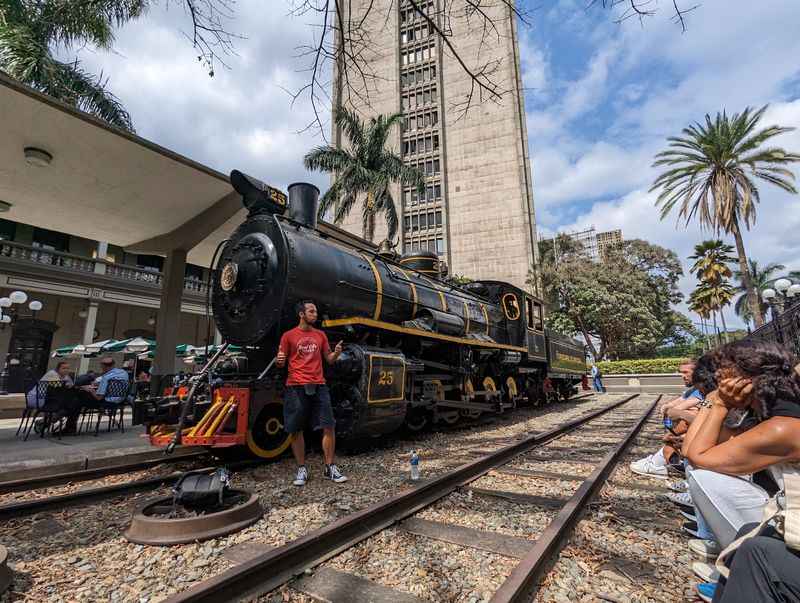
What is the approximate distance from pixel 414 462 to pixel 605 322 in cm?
3112

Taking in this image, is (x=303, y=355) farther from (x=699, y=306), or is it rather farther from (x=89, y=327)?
(x=699, y=306)

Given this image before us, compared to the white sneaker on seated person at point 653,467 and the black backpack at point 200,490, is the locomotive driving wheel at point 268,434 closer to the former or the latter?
the black backpack at point 200,490

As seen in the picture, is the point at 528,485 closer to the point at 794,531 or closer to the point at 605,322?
the point at 794,531

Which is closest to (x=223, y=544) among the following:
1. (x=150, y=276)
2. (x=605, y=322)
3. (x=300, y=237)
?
(x=300, y=237)

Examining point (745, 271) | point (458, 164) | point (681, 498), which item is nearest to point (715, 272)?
point (745, 271)

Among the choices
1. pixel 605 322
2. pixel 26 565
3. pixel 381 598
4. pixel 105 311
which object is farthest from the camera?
pixel 605 322

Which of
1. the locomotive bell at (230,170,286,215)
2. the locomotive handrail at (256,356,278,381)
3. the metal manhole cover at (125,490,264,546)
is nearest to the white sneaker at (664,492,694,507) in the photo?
the metal manhole cover at (125,490,264,546)

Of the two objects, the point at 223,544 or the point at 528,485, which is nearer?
the point at 223,544

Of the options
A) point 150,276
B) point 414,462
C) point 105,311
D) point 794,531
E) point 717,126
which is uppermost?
point 717,126

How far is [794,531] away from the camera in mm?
1492

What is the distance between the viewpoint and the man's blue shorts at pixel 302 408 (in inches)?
167

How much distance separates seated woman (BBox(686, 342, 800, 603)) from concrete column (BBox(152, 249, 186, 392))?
9.08 meters

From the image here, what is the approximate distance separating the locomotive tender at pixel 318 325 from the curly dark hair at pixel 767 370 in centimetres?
375

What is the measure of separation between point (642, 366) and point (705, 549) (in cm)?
2923
